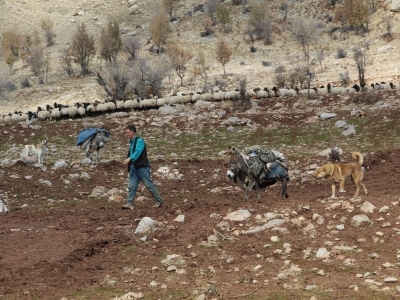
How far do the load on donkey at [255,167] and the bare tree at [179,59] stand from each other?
31.1 metres

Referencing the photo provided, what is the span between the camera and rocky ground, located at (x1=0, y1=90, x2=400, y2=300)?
650 centimetres

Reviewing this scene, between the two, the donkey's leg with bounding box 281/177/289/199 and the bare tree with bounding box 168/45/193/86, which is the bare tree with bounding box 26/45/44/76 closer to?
the bare tree with bounding box 168/45/193/86

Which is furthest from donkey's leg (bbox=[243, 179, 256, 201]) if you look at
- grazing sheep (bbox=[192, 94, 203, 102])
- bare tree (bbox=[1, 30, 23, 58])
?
bare tree (bbox=[1, 30, 23, 58])

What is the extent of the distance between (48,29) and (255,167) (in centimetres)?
5327

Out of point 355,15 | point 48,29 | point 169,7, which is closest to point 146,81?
point 355,15

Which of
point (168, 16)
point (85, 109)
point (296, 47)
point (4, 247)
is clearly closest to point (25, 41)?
point (168, 16)

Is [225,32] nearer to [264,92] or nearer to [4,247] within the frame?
[264,92]

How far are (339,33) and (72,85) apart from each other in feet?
66.6

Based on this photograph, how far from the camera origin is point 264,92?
25.0 metres

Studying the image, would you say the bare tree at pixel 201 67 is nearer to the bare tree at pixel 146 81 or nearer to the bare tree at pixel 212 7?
the bare tree at pixel 146 81

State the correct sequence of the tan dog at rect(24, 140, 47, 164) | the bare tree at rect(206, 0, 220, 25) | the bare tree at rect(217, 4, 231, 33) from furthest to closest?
the bare tree at rect(206, 0, 220, 25) < the bare tree at rect(217, 4, 231, 33) < the tan dog at rect(24, 140, 47, 164)

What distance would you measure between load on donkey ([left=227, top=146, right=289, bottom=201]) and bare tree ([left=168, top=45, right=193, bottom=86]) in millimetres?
31095

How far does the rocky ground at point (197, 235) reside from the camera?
256 inches

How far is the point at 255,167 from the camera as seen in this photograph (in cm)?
1004
